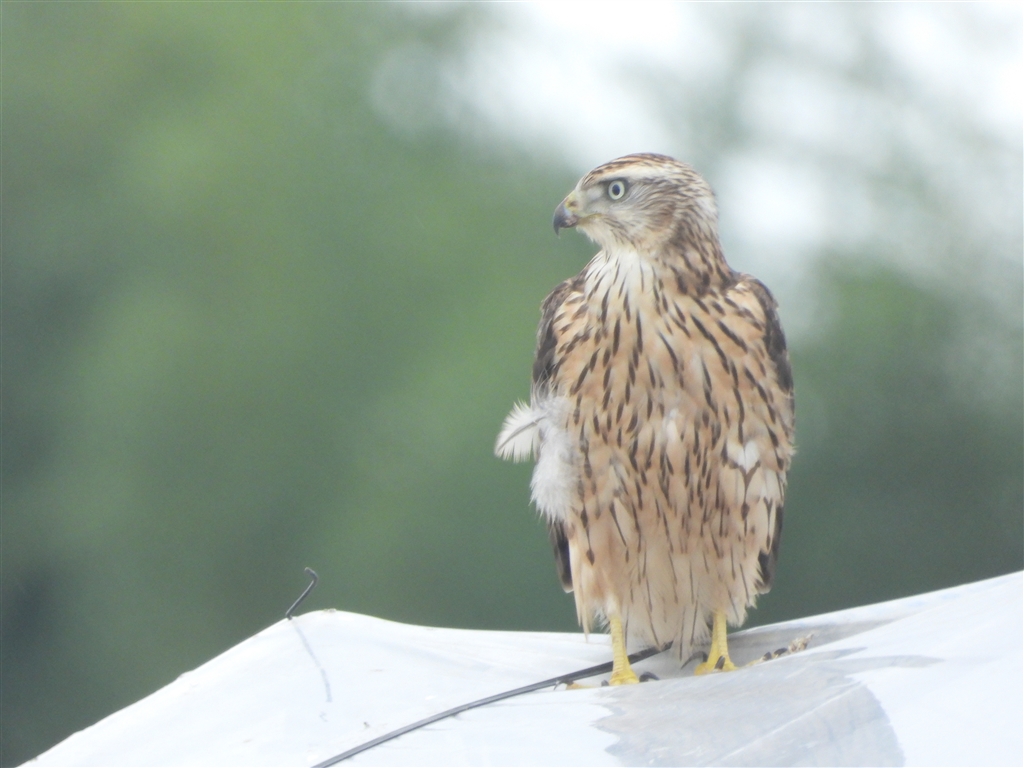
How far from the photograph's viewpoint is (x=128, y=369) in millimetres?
Result: 9516

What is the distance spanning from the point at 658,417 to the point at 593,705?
87 cm

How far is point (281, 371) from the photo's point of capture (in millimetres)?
9453

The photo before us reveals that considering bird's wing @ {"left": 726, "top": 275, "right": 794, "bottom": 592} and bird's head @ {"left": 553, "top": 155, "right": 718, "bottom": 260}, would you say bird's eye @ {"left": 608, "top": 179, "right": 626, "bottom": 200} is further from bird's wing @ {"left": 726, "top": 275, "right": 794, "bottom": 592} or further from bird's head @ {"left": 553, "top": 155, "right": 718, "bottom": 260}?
bird's wing @ {"left": 726, "top": 275, "right": 794, "bottom": 592}

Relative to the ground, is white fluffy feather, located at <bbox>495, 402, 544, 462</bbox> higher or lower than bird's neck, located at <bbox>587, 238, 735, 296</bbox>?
lower

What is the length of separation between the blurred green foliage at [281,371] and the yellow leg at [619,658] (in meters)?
5.27

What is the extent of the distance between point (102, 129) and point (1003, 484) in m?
Result: 8.23

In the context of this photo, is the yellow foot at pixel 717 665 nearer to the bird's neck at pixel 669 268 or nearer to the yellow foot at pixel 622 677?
the yellow foot at pixel 622 677

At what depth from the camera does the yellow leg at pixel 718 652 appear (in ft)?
8.25

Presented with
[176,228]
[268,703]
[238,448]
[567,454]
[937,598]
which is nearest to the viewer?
[268,703]

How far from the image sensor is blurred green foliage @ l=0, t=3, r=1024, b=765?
27.9 feet

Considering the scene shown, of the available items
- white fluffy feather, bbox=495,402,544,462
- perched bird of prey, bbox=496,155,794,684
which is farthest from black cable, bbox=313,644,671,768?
white fluffy feather, bbox=495,402,544,462

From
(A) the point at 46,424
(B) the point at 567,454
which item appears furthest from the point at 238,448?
(B) the point at 567,454

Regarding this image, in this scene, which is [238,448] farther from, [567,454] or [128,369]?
[567,454]

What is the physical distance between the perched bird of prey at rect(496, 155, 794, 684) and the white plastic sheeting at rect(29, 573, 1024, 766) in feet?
1.20
